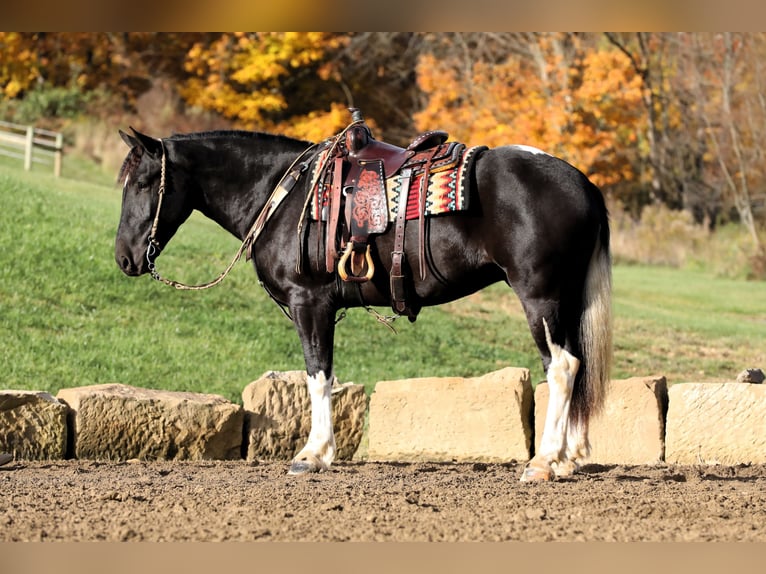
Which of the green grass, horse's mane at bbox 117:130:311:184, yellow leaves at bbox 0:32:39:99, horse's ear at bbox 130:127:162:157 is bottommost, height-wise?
the green grass

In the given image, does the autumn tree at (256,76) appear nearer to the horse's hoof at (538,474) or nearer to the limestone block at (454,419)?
the limestone block at (454,419)

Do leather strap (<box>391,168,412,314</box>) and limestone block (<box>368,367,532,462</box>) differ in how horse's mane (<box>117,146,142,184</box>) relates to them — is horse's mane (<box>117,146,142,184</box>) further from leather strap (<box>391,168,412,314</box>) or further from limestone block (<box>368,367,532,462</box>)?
limestone block (<box>368,367,532,462</box>)

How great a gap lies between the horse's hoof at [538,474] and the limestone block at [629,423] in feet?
3.31

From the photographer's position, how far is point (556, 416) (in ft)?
19.1

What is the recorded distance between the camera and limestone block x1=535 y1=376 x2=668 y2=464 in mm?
6785

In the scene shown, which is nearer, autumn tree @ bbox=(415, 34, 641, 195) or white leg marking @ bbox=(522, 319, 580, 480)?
white leg marking @ bbox=(522, 319, 580, 480)

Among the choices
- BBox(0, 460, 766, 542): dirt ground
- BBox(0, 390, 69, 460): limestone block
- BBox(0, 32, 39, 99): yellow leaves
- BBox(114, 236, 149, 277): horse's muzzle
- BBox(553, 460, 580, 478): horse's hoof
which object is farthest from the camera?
BBox(0, 32, 39, 99): yellow leaves

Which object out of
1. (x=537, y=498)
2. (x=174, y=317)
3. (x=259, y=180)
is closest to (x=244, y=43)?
(x=174, y=317)

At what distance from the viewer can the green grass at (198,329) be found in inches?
376

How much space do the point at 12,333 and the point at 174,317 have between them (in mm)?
1606

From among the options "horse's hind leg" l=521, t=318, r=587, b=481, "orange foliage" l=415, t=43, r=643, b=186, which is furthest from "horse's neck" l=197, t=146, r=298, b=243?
"orange foliage" l=415, t=43, r=643, b=186

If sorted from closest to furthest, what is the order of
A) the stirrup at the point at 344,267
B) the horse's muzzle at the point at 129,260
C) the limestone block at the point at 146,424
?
the stirrup at the point at 344,267, the horse's muzzle at the point at 129,260, the limestone block at the point at 146,424

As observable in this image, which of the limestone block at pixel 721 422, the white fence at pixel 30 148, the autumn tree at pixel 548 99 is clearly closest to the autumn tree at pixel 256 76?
the autumn tree at pixel 548 99

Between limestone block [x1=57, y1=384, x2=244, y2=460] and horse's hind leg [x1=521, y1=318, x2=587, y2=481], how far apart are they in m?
2.03
